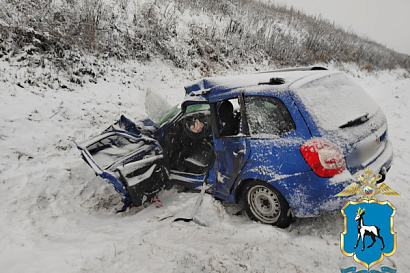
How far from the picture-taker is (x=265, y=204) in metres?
3.14

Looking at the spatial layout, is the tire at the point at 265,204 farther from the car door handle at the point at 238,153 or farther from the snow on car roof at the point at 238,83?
the snow on car roof at the point at 238,83

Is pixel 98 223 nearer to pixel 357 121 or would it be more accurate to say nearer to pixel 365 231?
pixel 365 231

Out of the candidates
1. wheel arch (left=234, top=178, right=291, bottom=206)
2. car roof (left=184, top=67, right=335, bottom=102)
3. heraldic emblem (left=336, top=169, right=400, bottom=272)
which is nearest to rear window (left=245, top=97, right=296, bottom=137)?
car roof (left=184, top=67, right=335, bottom=102)

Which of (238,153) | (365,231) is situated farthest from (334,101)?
(365,231)

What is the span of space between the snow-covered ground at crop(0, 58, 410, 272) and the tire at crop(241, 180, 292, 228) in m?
0.13

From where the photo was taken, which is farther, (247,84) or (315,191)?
(247,84)

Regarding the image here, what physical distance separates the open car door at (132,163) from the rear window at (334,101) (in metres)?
2.23

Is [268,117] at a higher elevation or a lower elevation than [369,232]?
higher

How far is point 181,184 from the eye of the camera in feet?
13.3

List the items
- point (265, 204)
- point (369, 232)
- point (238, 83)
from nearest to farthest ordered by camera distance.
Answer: point (369, 232)
point (265, 204)
point (238, 83)

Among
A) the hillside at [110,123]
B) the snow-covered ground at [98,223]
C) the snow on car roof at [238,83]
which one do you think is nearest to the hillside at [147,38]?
the hillside at [110,123]

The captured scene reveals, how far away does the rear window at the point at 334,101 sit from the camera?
2752mm

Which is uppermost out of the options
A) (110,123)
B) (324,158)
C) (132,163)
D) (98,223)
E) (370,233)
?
(324,158)

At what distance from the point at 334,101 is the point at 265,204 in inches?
55.3
